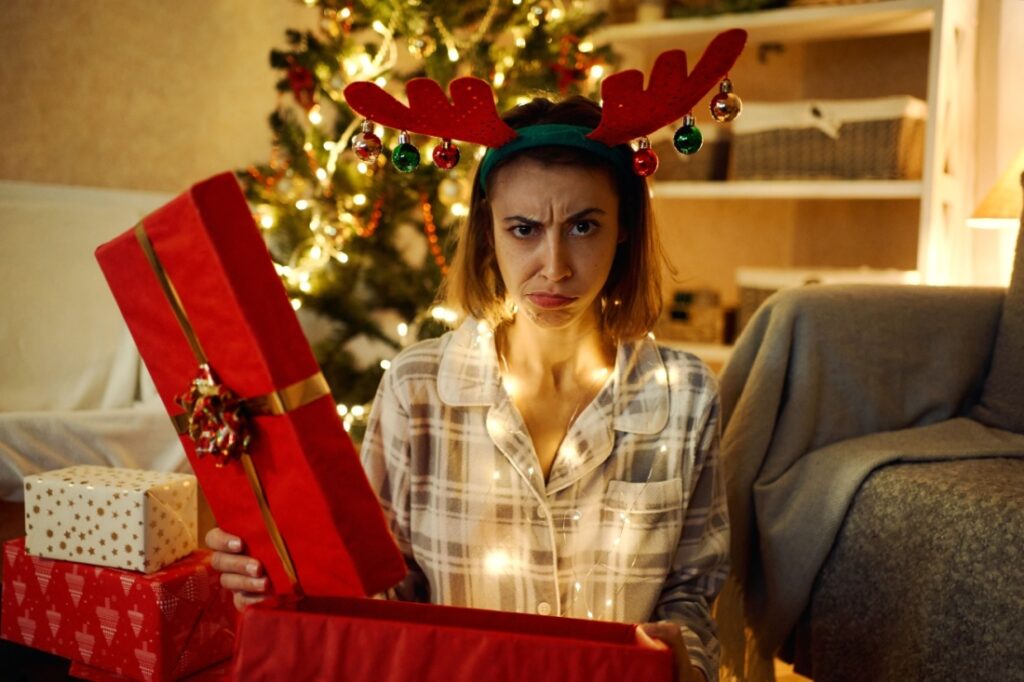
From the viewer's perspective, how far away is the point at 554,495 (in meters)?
1.01

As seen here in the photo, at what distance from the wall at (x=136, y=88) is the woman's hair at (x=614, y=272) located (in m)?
1.29

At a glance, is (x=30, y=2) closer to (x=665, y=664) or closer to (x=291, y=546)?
(x=291, y=546)

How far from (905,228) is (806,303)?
1463mm

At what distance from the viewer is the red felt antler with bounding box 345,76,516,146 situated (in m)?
0.88

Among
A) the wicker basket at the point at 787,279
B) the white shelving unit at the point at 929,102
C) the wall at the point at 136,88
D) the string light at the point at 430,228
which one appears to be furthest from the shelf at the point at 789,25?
the wall at the point at 136,88

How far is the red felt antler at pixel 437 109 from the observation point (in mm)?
885

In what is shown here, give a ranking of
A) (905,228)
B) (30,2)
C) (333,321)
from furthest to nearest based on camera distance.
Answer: (905,228), (333,321), (30,2)

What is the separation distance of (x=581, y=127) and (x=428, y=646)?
0.58 meters

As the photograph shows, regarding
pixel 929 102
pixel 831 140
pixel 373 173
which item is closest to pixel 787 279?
pixel 831 140

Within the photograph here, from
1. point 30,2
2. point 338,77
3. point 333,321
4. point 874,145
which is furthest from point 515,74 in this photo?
point 30,2

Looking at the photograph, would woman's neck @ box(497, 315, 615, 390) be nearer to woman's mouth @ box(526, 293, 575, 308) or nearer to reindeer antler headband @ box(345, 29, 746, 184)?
woman's mouth @ box(526, 293, 575, 308)

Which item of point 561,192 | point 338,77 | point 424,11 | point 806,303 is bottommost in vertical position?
point 806,303

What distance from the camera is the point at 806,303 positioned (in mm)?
1339

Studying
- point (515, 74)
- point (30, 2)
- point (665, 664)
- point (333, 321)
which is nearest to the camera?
point (665, 664)
